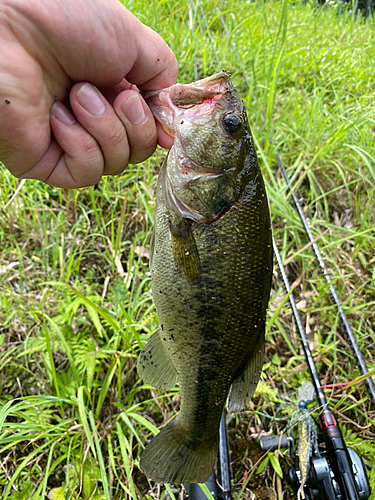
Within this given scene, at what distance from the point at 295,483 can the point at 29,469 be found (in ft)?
4.84

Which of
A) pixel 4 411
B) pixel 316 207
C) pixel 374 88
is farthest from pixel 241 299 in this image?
pixel 374 88

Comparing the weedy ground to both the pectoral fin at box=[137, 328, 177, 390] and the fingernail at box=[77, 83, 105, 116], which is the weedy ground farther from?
the fingernail at box=[77, 83, 105, 116]

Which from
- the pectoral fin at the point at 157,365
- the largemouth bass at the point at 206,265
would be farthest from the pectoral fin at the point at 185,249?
the pectoral fin at the point at 157,365

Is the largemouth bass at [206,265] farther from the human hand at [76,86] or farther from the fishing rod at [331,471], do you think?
the fishing rod at [331,471]

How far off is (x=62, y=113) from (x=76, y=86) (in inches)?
5.6

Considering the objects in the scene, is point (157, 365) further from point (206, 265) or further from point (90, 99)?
point (90, 99)

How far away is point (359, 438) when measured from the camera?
2092mm

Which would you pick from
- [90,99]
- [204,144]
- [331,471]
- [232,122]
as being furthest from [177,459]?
[90,99]

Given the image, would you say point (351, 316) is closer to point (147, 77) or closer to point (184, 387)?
point (184, 387)

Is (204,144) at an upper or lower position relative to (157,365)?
upper

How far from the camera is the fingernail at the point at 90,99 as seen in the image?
4.78ft

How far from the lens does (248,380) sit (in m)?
1.50

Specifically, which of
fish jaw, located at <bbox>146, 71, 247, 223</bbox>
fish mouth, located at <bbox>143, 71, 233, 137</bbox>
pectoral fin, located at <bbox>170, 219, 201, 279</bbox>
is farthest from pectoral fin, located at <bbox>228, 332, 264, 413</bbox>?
fish mouth, located at <bbox>143, 71, 233, 137</bbox>

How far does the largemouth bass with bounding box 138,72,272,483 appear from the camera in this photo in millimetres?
1383
